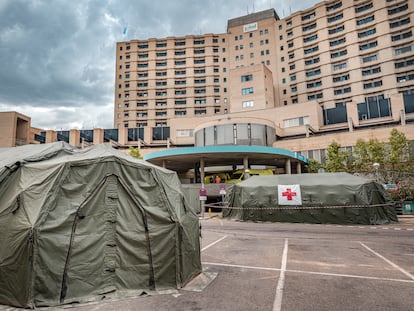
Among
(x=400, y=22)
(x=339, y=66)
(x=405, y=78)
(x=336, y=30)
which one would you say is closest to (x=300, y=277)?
(x=405, y=78)

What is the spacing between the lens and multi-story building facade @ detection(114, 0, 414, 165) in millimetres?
50406

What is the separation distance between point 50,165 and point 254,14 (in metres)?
84.5

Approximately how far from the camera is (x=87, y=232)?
5.32 m

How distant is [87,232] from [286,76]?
72507 millimetres

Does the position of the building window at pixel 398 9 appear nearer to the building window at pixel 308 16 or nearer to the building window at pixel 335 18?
the building window at pixel 335 18

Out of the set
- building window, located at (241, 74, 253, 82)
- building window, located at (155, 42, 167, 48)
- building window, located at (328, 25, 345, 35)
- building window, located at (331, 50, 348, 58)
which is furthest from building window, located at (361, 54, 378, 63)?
building window, located at (155, 42, 167, 48)

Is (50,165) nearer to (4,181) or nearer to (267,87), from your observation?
(4,181)

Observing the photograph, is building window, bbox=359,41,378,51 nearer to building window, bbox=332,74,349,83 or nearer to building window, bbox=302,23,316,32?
building window, bbox=332,74,349,83

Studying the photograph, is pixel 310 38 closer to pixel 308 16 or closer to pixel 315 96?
pixel 308 16

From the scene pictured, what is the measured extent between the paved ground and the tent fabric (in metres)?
5.68

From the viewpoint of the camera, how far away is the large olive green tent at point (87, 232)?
484 centimetres

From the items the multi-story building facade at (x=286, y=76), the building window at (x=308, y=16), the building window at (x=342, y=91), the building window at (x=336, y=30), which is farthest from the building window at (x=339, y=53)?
the building window at (x=308, y=16)

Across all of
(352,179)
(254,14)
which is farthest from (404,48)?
(352,179)

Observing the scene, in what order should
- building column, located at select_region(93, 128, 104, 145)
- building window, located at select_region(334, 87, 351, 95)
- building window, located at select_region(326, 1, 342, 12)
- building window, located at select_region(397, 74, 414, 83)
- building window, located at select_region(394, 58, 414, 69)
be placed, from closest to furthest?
building window, located at select_region(397, 74, 414, 83) → building window, located at select_region(394, 58, 414, 69) → building window, located at select_region(334, 87, 351, 95) → building column, located at select_region(93, 128, 104, 145) → building window, located at select_region(326, 1, 342, 12)
